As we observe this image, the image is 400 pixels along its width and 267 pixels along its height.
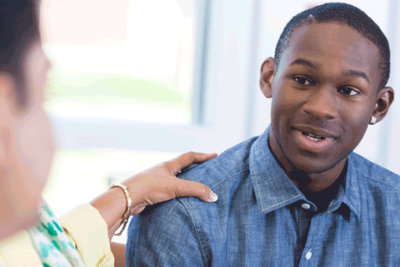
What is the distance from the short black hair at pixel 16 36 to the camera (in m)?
0.24

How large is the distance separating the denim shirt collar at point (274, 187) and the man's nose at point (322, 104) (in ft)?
0.50

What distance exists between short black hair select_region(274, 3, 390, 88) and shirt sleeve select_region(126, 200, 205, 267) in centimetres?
36

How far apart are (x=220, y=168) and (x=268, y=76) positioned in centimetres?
21

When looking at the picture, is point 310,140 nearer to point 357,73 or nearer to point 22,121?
point 357,73

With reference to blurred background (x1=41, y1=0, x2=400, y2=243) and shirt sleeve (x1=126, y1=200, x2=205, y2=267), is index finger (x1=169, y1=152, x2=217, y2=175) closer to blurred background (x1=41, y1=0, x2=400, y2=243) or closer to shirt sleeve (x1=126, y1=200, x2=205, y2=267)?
shirt sleeve (x1=126, y1=200, x2=205, y2=267)

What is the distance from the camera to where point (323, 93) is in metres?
0.92

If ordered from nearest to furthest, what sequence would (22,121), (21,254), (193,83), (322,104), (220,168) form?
(22,121) < (21,254) < (322,104) < (220,168) < (193,83)

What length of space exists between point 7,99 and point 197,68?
1554 mm

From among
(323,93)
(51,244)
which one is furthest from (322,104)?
(51,244)

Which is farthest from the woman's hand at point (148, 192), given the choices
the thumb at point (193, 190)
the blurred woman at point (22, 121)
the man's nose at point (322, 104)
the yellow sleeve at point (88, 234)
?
the blurred woman at point (22, 121)

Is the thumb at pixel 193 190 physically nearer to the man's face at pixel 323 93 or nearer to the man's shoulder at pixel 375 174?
the man's face at pixel 323 93

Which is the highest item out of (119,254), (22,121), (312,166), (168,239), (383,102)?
(22,121)

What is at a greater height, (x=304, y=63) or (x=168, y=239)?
(x=304, y=63)

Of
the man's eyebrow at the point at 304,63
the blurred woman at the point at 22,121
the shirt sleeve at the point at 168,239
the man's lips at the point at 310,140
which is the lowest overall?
the shirt sleeve at the point at 168,239
